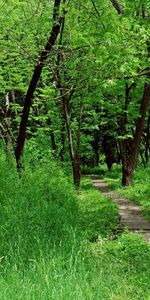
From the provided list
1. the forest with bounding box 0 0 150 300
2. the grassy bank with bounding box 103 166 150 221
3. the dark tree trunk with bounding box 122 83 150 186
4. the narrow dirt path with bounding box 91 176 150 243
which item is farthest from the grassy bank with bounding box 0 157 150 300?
the dark tree trunk with bounding box 122 83 150 186

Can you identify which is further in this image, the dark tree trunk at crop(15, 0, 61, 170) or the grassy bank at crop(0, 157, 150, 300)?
the dark tree trunk at crop(15, 0, 61, 170)

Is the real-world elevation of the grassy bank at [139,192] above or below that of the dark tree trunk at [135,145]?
below

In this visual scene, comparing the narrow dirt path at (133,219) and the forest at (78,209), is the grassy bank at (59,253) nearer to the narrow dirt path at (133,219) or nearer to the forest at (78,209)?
the forest at (78,209)

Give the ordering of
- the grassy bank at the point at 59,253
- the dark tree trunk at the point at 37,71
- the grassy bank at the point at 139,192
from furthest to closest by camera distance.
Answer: the grassy bank at the point at 139,192
the dark tree trunk at the point at 37,71
the grassy bank at the point at 59,253

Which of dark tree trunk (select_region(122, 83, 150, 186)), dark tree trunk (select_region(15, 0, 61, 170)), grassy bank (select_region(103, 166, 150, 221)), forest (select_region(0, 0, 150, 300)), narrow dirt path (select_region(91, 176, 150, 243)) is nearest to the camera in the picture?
forest (select_region(0, 0, 150, 300))

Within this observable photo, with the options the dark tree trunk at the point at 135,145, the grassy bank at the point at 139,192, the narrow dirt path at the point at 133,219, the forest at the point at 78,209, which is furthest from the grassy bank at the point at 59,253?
the dark tree trunk at the point at 135,145

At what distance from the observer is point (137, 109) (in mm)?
16297

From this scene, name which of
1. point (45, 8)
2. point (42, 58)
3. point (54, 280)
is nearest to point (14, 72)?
point (45, 8)

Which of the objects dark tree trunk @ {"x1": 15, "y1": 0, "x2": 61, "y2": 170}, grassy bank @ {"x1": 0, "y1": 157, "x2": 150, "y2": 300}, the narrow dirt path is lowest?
the narrow dirt path

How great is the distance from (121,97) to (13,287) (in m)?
12.6

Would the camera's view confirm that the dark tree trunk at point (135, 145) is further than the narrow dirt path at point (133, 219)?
Yes

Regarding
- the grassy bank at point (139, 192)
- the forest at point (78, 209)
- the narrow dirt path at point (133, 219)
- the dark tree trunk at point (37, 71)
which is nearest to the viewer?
the forest at point (78, 209)

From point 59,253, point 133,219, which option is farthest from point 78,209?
point 59,253

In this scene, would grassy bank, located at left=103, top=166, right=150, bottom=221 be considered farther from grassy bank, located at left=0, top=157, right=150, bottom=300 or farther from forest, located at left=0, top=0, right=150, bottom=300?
grassy bank, located at left=0, top=157, right=150, bottom=300
